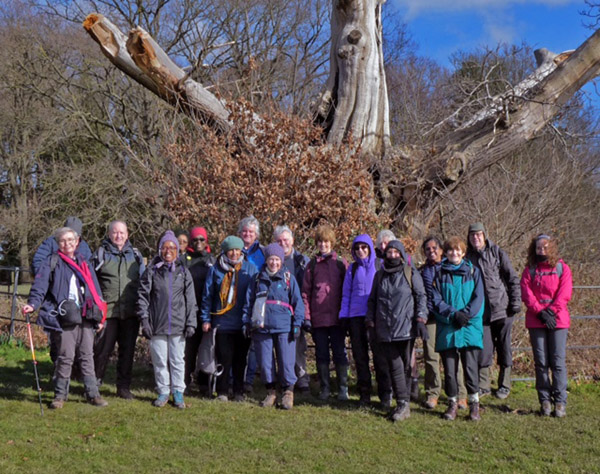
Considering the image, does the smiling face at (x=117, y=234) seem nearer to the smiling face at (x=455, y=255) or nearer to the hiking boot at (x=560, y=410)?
the smiling face at (x=455, y=255)

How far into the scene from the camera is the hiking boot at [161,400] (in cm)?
613

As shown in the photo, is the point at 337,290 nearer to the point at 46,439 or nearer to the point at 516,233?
the point at 46,439

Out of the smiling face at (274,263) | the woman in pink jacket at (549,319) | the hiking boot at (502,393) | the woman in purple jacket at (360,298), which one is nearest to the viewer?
the woman in pink jacket at (549,319)

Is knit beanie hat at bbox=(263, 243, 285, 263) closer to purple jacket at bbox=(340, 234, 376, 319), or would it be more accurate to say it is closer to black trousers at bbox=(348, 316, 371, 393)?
purple jacket at bbox=(340, 234, 376, 319)

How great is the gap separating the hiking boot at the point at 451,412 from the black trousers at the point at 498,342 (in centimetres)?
79

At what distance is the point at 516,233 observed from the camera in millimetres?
11820

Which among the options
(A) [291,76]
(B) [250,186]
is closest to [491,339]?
(B) [250,186]

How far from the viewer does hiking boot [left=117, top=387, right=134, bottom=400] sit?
647 cm

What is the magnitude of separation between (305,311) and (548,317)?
2.37 metres

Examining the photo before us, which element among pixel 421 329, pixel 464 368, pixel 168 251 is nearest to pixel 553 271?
pixel 464 368

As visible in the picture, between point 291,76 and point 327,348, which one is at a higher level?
point 291,76

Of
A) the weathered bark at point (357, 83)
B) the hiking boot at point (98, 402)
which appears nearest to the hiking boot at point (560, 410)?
the hiking boot at point (98, 402)

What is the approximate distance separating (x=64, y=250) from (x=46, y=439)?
6.02 ft

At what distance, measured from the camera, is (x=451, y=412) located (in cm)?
595
